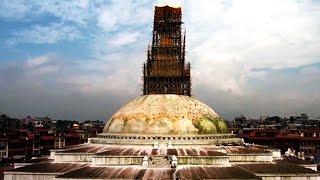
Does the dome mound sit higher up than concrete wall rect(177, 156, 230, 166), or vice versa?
the dome mound

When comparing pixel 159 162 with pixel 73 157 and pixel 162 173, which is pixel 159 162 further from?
pixel 73 157

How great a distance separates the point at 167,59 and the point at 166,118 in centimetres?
895

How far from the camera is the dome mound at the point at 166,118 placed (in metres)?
48.0

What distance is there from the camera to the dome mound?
48.0 metres

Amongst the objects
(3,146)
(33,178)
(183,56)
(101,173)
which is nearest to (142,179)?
(101,173)

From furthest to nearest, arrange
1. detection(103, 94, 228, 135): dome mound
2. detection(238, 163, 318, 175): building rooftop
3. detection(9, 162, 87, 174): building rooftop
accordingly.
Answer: detection(103, 94, 228, 135): dome mound < detection(9, 162, 87, 174): building rooftop < detection(238, 163, 318, 175): building rooftop

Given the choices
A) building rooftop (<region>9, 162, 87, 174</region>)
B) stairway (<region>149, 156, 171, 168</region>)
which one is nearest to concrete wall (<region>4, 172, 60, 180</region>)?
building rooftop (<region>9, 162, 87, 174</region>)

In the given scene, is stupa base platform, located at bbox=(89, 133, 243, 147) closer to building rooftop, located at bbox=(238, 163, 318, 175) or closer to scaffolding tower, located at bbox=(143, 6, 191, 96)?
building rooftop, located at bbox=(238, 163, 318, 175)

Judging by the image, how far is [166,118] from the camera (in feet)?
159

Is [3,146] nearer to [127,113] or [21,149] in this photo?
[21,149]

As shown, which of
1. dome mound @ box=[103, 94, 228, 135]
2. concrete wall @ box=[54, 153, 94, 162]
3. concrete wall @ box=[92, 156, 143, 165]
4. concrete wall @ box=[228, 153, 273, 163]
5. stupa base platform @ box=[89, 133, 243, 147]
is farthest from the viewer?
dome mound @ box=[103, 94, 228, 135]

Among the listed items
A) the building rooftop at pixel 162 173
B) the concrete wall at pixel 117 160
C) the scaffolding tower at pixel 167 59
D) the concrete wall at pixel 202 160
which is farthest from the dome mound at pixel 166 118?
the building rooftop at pixel 162 173

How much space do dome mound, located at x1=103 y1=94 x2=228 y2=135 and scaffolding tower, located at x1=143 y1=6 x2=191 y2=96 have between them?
201 centimetres

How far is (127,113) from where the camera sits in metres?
50.5
